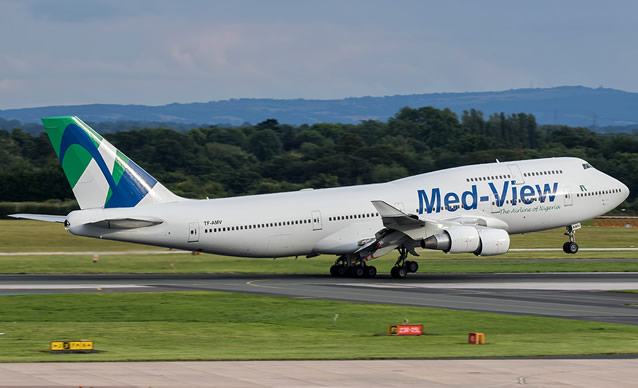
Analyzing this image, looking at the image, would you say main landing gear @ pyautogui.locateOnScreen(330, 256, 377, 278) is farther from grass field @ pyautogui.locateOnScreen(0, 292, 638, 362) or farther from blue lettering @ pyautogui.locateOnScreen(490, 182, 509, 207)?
grass field @ pyautogui.locateOnScreen(0, 292, 638, 362)

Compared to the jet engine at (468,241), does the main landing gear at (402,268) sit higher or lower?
lower

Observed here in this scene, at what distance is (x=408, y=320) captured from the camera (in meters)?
39.2

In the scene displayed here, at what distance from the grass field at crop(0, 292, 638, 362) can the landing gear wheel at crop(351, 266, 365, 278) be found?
1171 cm

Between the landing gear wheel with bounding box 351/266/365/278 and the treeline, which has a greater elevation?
the treeline

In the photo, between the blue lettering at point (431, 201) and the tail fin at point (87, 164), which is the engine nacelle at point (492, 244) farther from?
the tail fin at point (87, 164)

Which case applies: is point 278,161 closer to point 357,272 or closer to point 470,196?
point 470,196

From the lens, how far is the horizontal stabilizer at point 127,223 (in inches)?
2016

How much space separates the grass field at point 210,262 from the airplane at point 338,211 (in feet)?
11.5

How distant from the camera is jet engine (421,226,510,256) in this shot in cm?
5422

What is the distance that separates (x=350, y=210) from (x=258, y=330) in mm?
20735

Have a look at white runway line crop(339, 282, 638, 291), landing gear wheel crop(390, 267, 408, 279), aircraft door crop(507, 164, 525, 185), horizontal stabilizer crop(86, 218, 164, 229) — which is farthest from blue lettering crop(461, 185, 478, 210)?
horizontal stabilizer crop(86, 218, 164, 229)

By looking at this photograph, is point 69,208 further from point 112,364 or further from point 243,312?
point 112,364

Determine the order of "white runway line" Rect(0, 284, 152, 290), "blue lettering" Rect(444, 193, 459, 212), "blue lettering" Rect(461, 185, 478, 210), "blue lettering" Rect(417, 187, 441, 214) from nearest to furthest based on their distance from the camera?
1. "white runway line" Rect(0, 284, 152, 290)
2. "blue lettering" Rect(417, 187, 441, 214)
3. "blue lettering" Rect(444, 193, 459, 212)
4. "blue lettering" Rect(461, 185, 478, 210)

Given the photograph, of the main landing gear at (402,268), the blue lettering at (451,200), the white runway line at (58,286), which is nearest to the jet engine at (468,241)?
the main landing gear at (402,268)
